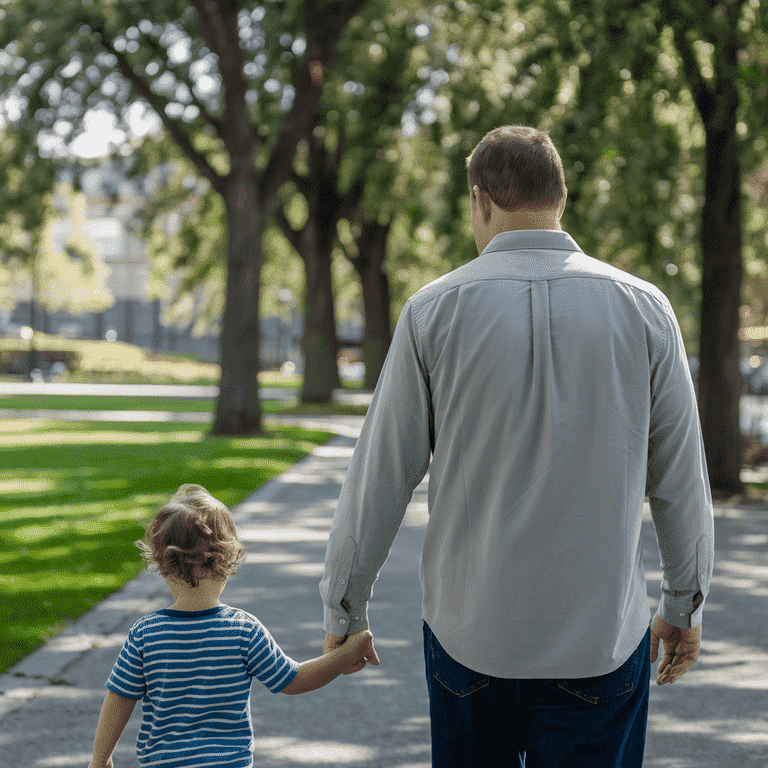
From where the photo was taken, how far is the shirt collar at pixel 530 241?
7.02 feet

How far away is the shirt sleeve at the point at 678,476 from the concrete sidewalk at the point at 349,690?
1920mm

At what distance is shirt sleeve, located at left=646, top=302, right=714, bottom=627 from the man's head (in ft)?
1.08

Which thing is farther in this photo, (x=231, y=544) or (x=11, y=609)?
(x=11, y=609)

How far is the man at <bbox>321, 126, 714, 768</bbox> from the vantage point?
6.56 ft

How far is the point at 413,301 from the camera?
83.5 inches

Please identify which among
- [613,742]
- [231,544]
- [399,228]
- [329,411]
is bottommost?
[329,411]

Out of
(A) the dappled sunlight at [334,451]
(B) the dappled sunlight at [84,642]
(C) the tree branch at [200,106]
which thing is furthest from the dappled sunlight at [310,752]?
(C) the tree branch at [200,106]

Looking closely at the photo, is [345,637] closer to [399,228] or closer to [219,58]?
[219,58]

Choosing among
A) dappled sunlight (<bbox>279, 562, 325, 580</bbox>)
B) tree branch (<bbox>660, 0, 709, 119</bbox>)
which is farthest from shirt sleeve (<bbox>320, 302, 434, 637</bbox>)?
tree branch (<bbox>660, 0, 709, 119</bbox>)

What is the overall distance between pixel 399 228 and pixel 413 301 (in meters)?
30.6

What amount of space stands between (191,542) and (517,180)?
1.06m

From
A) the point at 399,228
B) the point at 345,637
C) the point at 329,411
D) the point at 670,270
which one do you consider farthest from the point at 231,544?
the point at 399,228

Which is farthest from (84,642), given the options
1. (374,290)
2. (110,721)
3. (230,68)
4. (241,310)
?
(374,290)

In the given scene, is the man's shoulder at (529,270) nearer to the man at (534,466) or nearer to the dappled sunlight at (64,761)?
the man at (534,466)
